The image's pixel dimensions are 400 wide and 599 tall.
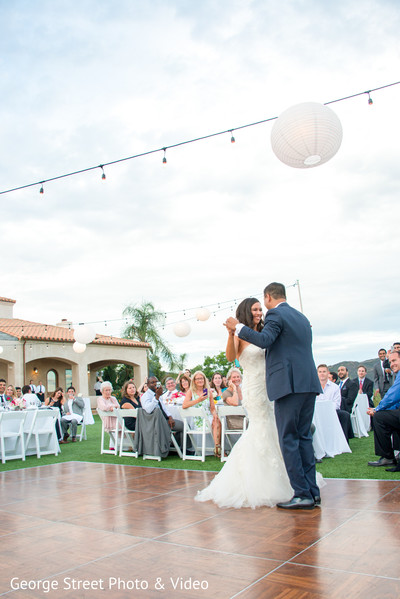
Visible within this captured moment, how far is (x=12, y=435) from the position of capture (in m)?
8.23

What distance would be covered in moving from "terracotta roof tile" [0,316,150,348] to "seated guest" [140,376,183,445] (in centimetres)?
1400

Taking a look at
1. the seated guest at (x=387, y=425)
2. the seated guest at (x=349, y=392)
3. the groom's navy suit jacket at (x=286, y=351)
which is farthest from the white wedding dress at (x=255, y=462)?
the seated guest at (x=349, y=392)

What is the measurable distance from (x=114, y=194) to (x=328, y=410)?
24.1ft

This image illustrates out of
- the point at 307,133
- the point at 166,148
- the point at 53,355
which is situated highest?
the point at 166,148

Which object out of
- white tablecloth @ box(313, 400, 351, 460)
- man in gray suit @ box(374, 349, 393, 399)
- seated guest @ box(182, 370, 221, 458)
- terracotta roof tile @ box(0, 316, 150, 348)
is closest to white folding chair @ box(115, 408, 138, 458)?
seated guest @ box(182, 370, 221, 458)

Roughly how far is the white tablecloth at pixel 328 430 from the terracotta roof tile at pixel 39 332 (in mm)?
16054

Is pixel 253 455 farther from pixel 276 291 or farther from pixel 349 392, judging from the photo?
pixel 349 392

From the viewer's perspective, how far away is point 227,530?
333 cm

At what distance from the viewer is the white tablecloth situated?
22.3 ft

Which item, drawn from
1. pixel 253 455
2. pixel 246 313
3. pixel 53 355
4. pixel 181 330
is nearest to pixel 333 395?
pixel 253 455

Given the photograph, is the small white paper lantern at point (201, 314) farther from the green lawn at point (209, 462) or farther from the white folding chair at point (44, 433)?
the white folding chair at point (44, 433)

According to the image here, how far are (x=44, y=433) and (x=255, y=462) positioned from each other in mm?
5769

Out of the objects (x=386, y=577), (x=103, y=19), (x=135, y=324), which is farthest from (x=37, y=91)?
(x=135, y=324)

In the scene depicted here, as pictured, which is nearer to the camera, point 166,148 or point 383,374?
point 166,148
